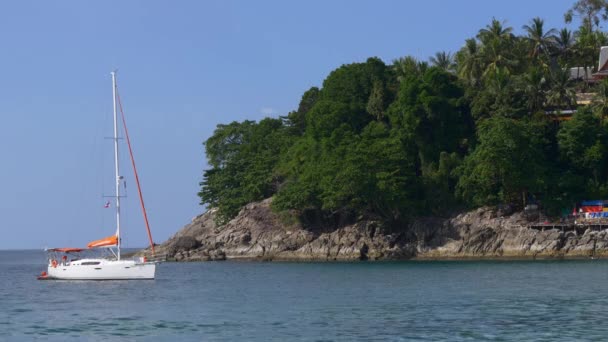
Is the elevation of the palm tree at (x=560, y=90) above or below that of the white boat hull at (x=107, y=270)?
above

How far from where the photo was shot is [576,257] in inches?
3081

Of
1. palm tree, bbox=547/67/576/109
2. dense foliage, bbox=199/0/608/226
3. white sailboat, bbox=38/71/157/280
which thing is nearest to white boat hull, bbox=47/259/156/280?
white sailboat, bbox=38/71/157/280

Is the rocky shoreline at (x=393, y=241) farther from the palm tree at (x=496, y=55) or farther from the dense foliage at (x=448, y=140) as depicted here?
the palm tree at (x=496, y=55)

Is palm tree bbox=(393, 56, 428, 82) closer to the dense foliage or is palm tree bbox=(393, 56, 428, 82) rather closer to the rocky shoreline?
the dense foliage

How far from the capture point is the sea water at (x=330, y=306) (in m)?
35.2

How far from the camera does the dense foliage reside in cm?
8306

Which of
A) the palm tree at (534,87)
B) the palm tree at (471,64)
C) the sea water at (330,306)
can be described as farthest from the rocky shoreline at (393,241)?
the palm tree at (471,64)

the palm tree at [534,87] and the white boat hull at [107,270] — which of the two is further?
the palm tree at [534,87]

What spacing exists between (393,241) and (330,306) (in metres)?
43.9

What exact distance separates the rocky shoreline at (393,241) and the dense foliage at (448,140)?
1682mm

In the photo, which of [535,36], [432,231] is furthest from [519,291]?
[535,36]

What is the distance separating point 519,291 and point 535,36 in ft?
184

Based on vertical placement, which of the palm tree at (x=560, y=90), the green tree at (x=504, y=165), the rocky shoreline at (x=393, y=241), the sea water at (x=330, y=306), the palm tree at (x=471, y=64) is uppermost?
the palm tree at (x=471, y=64)

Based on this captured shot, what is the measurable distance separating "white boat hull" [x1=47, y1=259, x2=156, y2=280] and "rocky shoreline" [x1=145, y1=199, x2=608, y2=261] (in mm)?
29471
